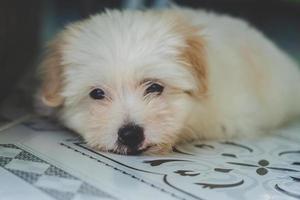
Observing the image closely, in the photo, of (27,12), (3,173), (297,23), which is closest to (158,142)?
(3,173)

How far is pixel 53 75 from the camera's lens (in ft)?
6.14

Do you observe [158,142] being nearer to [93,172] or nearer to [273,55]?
[93,172]

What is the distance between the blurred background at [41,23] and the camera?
8.37ft

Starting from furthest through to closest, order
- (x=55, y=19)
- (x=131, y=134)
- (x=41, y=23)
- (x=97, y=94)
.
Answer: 1. (x=55, y=19)
2. (x=41, y=23)
3. (x=97, y=94)
4. (x=131, y=134)

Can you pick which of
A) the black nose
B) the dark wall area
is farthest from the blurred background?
the black nose

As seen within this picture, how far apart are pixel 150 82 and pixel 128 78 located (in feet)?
0.25

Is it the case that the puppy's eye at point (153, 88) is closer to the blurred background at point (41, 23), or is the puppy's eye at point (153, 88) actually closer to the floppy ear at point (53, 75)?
the floppy ear at point (53, 75)

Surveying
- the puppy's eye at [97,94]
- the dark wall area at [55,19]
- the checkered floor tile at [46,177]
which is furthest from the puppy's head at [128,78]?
the dark wall area at [55,19]

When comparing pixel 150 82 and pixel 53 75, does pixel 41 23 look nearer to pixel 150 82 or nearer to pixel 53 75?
pixel 53 75

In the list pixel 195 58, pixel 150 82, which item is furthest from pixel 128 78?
pixel 195 58

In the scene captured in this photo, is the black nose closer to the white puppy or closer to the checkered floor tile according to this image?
the white puppy

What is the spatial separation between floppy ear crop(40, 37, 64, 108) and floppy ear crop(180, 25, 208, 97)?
1.30ft

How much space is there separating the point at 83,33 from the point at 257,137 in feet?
2.44

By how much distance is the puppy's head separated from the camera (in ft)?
5.62
